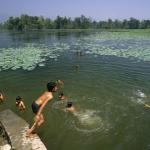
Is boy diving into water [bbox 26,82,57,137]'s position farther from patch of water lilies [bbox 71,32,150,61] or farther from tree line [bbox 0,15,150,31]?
tree line [bbox 0,15,150,31]

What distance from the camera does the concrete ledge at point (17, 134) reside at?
6984 mm

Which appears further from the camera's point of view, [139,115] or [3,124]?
[139,115]

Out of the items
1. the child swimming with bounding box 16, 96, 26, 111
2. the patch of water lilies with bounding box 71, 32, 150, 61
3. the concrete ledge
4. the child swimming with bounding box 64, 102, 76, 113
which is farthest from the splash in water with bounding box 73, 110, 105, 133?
the patch of water lilies with bounding box 71, 32, 150, 61

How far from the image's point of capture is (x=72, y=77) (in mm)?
15992

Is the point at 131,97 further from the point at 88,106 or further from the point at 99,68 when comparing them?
the point at 99,68

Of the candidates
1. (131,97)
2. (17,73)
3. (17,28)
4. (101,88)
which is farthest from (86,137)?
(17,28)

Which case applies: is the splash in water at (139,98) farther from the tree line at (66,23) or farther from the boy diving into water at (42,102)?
the tree line at (66,23)

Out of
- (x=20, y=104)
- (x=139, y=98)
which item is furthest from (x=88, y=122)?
(x=139, y=98)

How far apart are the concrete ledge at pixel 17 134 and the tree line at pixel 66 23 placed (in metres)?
98.4

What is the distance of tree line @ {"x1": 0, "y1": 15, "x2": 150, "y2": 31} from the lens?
344ft

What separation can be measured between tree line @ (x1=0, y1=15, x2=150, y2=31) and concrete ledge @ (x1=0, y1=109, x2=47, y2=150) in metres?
98.4

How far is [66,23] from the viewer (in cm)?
11962

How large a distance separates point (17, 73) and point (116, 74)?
7.38 meters

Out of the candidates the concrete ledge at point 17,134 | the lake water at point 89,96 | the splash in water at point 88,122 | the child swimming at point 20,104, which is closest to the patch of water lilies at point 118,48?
the lake water at point 89,96
